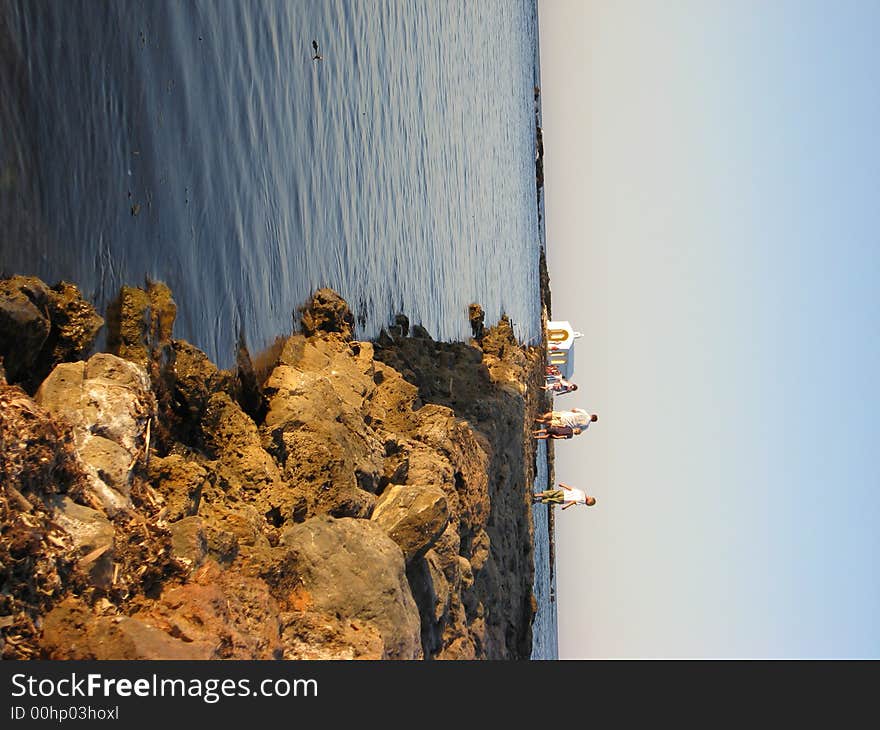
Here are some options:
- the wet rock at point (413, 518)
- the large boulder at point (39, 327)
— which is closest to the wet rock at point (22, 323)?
the large boulder at point (39, 327)

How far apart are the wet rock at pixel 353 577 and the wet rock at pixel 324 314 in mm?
4479

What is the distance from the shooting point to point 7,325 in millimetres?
5812

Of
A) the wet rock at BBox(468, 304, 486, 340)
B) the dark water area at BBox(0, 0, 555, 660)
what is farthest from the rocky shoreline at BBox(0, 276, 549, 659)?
the wet rock at BBox(468, 304, 486, 340)

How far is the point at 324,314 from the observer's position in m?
12.1

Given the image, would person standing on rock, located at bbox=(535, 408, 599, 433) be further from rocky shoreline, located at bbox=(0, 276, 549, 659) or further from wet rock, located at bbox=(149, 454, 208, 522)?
wet rock, located at bbox=(149, 454, 208, 522)

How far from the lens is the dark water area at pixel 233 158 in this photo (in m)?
6.64

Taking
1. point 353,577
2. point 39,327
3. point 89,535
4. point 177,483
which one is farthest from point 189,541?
point 39,327

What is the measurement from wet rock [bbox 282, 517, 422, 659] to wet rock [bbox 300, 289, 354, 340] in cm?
448

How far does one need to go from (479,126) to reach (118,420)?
77.0ft

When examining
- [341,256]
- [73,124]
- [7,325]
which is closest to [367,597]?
[7,325]

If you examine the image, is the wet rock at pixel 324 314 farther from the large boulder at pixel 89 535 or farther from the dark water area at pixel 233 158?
the large boulder at pixel 89 535

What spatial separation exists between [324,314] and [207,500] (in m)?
5.03

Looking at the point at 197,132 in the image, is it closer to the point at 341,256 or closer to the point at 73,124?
the point at 73,124
